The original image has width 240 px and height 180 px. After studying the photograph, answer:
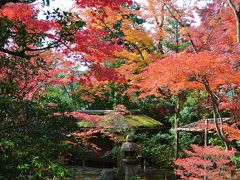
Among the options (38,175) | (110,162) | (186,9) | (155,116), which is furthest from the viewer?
(155,116)

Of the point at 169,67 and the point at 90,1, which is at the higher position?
the point at 90,1

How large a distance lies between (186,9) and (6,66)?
968 cm

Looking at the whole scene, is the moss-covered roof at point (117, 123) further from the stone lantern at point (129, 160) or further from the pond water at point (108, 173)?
the stone lantern at point (129, 160)

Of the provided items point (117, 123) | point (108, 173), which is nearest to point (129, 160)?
point (108, 173)

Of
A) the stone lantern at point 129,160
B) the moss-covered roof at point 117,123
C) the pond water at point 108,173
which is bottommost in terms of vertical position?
the pond water at point 108,173

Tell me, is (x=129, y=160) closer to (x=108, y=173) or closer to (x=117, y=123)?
(x=108, y=173)

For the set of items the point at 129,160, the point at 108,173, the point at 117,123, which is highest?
the point at 117,123

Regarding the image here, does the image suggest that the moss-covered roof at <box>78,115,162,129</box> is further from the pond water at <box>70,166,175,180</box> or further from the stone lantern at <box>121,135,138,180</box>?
the stone lantern at <box>121,135,138,180</box>

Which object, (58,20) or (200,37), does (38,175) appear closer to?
(58,20)

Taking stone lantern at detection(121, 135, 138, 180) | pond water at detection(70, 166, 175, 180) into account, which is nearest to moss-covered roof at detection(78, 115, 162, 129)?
pond water at detection(70, 166, 175, 180)

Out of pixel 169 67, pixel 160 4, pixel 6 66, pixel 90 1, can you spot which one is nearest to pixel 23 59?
pixel 6 66

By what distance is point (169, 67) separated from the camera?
7457 mm

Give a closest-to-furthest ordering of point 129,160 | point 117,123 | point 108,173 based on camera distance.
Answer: point 129,160, point 108,173, point 117,123

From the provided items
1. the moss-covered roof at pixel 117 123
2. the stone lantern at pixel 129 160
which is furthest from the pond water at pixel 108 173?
the stone lantern at pixel 129 160
